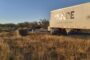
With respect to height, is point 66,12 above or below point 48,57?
above

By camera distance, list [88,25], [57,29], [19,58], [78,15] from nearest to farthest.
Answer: [19,58] → [88,25] → [78,15] → [57,29]

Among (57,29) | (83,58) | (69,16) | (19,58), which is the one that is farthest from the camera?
(57,29)

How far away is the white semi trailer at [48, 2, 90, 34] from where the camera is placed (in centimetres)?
2366

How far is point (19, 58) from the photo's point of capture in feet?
32.2

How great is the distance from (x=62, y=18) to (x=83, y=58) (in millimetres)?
19606

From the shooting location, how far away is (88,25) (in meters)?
23.3

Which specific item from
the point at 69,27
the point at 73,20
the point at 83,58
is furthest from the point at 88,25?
the point at 83,58

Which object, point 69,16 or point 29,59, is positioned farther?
point 69,16

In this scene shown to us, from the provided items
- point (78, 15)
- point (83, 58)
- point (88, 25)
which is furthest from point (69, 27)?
point (83, 58)

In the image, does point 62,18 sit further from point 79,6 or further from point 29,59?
point 29,59

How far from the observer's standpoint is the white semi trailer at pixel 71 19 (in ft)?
77.6

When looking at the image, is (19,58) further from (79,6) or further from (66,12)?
(66,12)

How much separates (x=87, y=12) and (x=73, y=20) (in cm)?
356

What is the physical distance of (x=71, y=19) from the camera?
27266 millimetres
